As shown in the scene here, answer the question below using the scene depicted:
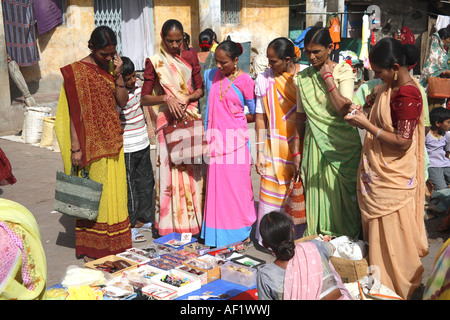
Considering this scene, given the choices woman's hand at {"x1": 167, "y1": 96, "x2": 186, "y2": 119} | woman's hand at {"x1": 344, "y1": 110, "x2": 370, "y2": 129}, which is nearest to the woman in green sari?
woman's hand at {"x1": 344, "y1": 110, "x2": 370, "y2": 129}

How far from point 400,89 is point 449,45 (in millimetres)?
6771

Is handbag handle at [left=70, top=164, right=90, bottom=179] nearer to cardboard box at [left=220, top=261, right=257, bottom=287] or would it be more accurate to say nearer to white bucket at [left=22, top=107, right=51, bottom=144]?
cardboard box at [left=220, top=261, right=257, bottom=287]

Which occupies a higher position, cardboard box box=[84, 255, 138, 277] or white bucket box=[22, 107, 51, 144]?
white bucket box=[22, 107, 51, 144]

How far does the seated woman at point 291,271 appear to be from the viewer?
2.69 metres

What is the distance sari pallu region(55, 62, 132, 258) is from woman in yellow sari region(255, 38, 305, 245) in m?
1.32

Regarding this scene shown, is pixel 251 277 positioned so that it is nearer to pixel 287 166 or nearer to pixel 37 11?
pixel 287 166

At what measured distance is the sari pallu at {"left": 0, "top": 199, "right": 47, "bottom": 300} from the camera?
239 centimetres

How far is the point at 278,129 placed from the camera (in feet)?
14.9

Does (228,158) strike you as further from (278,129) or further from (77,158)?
(77,158)

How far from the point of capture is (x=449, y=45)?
30.5ft

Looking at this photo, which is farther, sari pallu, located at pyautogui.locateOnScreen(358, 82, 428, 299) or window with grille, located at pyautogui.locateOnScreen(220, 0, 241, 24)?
window with grille, located at pyautogui.locateOnScreen(220, 0, 241, 24)

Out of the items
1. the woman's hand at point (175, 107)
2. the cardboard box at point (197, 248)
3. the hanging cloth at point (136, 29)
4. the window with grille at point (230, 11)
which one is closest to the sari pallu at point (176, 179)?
the woman's hand at point (175, 107)

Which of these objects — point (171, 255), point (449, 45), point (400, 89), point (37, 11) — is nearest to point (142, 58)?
point (37, 11)

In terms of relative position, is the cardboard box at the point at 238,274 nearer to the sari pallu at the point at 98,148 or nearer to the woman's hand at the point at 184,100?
the sari pallu at the point at 98,148
